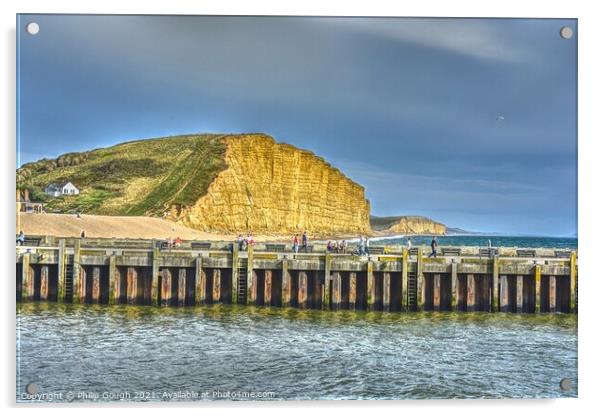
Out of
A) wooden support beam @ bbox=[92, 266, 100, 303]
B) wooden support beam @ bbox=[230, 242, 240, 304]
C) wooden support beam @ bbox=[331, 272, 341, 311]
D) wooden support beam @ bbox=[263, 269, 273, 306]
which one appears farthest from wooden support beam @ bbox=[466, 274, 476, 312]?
wooden support beam @ bbox=[92, 266, 100, 303]

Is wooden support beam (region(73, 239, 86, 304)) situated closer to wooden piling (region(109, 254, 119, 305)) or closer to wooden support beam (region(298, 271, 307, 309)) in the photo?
wooden piling (region(109, 254, 119, 305))

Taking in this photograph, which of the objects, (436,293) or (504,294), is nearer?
(436,293)

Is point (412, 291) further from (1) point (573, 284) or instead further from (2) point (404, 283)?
(1) point (573, 284)

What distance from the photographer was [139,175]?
69.3 meters

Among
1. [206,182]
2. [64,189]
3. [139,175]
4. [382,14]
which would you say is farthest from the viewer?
[139,175]

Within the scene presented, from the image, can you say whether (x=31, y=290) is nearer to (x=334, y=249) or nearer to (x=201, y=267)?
(x=201, y=267)

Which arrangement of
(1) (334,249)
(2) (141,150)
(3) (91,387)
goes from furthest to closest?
(2) (141,150) < (1) (334,249) < (3) (91,387)

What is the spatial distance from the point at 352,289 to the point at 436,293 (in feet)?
8.14

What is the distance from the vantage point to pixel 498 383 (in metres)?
13.8

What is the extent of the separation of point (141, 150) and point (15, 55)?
212 feet

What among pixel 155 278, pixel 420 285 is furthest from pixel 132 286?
pixel 420 285
